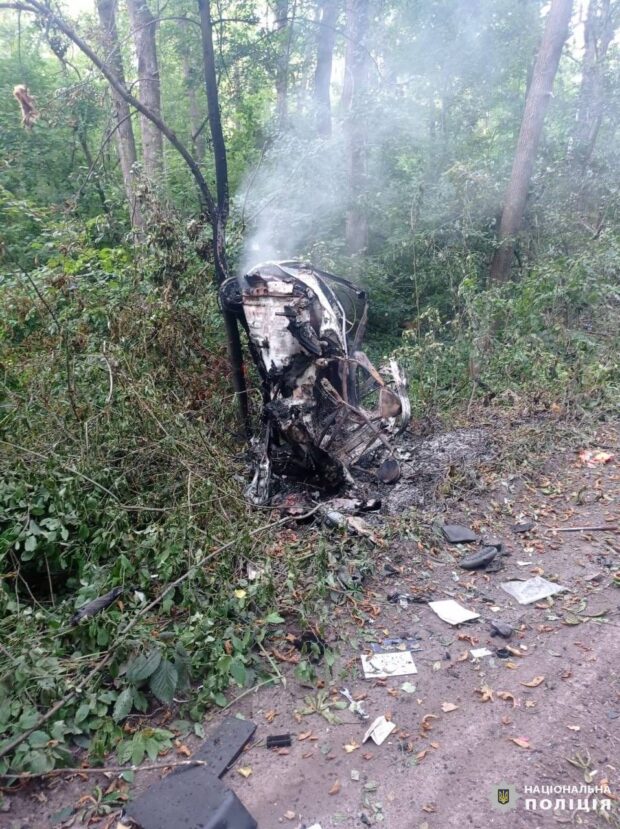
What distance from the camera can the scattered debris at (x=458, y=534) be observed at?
397cm

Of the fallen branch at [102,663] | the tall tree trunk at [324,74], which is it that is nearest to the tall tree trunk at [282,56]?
the tall tree trunk at [324,74]

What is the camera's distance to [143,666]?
2.57m

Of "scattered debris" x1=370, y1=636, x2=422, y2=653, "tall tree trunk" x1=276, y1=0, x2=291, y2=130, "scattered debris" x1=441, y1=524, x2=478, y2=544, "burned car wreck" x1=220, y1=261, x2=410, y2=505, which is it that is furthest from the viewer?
"tall tree trunk" x1=276, y1=0, x2=291, y2=130

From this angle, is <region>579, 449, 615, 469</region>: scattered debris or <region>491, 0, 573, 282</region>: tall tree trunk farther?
<region>491, 0, 573, 282</region>: tall tree trunk

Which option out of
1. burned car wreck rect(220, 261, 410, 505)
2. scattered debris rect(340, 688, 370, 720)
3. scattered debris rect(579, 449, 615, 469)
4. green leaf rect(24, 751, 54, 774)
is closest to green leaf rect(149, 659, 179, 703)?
green leaf rect(24, 751, 54, 774)

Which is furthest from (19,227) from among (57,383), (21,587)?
(21,587)

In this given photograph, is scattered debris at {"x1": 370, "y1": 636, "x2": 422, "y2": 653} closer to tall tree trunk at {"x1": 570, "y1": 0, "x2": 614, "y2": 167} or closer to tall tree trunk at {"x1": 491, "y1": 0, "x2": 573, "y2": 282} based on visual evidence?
tall tree trunk at {"x1": 491, "y1": 0, "x2": 573, "y2": 282}

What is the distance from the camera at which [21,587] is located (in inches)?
126

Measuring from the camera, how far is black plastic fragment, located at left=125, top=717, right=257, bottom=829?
2012mm

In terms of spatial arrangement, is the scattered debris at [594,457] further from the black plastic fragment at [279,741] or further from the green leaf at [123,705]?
the green leaf at [123,705]

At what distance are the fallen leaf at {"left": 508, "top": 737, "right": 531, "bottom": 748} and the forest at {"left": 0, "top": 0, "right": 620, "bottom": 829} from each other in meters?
0.38

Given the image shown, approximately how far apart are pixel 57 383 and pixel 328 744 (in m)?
3.31

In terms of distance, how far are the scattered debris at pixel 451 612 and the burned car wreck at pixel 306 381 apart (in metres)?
1.41

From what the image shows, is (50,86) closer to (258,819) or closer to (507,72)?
(507,72)
